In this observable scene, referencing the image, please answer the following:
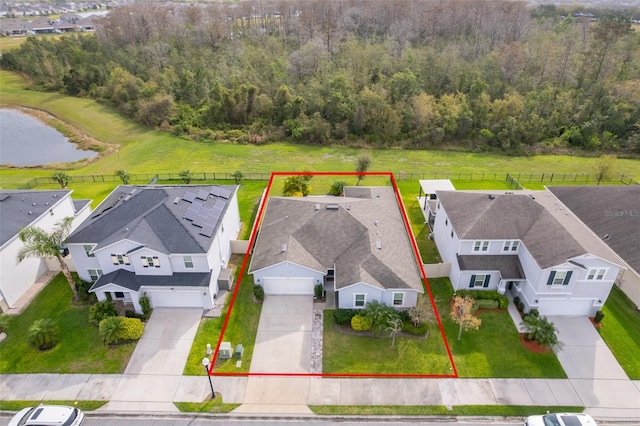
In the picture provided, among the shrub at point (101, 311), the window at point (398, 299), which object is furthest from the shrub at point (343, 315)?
the shrub at point (101, 311)

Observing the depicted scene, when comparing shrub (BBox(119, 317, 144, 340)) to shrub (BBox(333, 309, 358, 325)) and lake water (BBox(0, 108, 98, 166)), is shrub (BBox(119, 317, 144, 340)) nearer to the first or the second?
shrub (BBox(333, 309, 358, 325))

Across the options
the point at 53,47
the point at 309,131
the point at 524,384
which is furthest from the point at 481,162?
the point at 53,47

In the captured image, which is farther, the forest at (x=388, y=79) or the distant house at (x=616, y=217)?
the forest at (x=388, y=79)

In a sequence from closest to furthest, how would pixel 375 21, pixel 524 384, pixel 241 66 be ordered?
1. pixel 524 384
2. pixel 241 66
3. pixel 375 21

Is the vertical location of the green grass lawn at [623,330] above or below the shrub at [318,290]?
below

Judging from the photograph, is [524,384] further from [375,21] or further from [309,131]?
[375,21]

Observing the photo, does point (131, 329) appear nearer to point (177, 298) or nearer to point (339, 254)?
point (177, 298)

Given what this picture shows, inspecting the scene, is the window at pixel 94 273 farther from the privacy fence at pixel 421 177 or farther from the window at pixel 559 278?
the window at pixel 559 278
